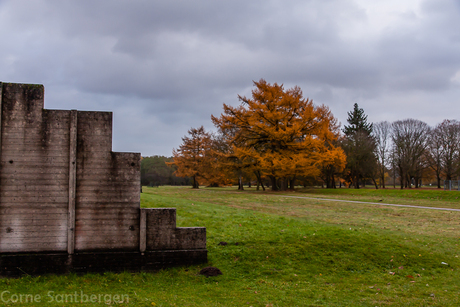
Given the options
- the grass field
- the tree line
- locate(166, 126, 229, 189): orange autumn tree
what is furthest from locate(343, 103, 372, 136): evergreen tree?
the grass field

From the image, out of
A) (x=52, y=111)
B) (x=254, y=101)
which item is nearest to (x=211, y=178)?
(x=254, y=101)

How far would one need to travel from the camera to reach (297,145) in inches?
1294

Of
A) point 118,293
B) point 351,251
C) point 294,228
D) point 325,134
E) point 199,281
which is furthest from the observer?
point 325,134

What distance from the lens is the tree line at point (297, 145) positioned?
32.6m

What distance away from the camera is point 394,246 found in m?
8.19

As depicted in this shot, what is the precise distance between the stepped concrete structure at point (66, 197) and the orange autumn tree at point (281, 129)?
82.4 feet

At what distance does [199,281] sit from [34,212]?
11.8 ft

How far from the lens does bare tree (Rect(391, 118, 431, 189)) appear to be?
149 feet

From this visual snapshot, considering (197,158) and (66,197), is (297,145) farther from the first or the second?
(66,197)

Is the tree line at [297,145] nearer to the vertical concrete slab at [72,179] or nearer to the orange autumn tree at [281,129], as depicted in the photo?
the orange autumn tree at [281,129]

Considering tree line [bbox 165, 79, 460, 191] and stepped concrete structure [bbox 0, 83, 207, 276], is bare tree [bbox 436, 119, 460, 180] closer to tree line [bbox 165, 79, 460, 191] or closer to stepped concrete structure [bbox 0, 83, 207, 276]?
tree line [bbox 165, 79, 460, 191]

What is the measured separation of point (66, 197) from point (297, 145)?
93.2 ft

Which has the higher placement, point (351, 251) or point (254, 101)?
point (254, 101)

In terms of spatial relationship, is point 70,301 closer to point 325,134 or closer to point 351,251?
point 351,251
